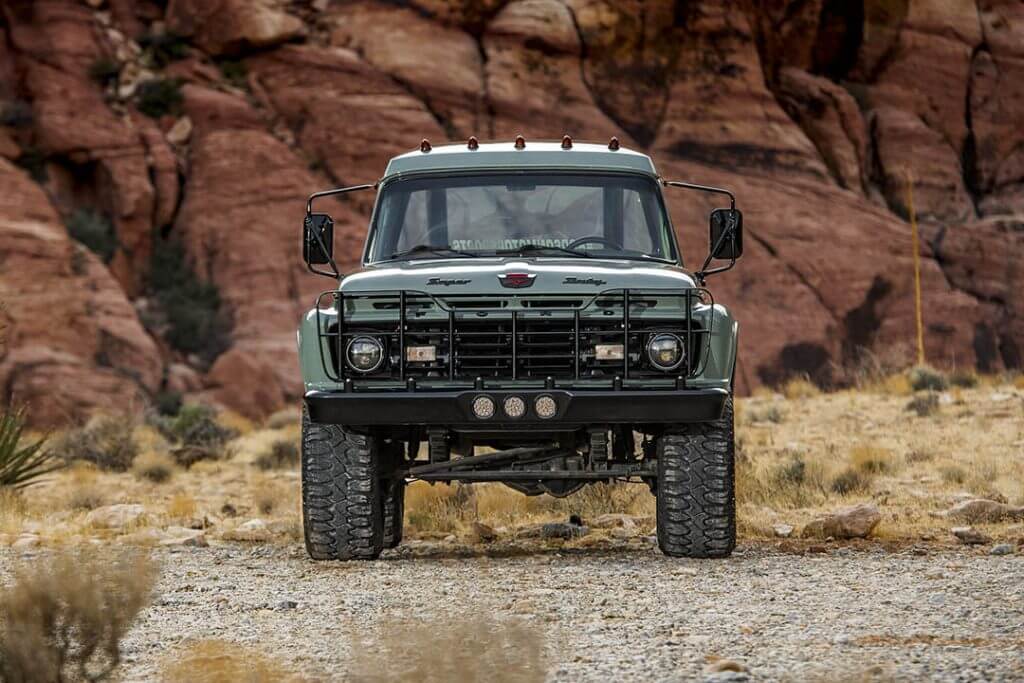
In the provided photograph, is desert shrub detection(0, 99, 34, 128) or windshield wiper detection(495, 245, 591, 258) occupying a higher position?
desert shrub detection(0, 99, 34, 128)

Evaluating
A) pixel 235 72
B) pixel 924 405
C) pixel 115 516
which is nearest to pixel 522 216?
pixel 115 516

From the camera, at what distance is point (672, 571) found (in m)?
9.55

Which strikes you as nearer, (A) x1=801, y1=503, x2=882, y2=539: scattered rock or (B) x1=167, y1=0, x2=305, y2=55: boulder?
(A) x1=801, y1=503, x2=882, y2=539: scattered rock

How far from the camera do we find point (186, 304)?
120 feet

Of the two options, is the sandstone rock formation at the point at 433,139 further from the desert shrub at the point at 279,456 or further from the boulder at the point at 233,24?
the desert shrub at the point at 279,456

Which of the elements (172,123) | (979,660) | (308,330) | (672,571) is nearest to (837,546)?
(672,571)

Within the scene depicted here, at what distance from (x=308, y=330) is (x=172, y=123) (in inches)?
1191

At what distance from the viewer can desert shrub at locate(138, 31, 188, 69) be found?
40.0 m

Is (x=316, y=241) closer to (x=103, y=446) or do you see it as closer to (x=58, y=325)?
(x=103, y=446)

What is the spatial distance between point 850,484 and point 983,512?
244cm

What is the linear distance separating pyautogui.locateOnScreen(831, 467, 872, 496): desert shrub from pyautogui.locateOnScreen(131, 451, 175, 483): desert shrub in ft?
27.0

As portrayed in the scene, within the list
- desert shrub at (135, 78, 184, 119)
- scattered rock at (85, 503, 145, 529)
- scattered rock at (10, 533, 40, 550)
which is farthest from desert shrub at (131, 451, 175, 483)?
desert shrub at (135, 78, 184, 119)

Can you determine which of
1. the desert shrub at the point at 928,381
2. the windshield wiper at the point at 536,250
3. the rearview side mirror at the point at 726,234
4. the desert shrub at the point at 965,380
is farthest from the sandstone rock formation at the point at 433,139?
the rearview side mirror at the point at 726,234

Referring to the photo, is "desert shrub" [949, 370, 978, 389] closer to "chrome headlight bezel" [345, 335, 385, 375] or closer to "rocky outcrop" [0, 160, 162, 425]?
"rocky outcrop" [0, 160, 162, 425]
